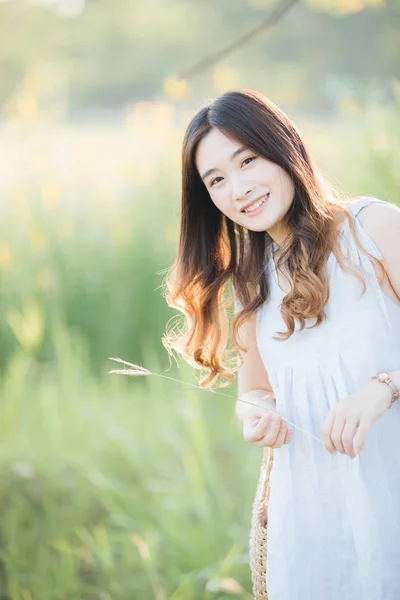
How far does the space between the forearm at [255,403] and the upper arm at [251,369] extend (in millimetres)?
22

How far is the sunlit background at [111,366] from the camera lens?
2.58 m

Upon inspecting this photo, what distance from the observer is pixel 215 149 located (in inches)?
65.7

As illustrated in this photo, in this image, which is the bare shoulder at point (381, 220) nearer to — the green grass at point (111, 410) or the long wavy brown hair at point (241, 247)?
the long wavy brown hair at point (241, 247)

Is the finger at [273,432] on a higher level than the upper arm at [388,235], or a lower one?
lower

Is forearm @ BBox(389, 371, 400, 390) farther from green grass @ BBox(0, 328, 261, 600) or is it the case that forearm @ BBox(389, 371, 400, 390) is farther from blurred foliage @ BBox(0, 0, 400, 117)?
blurred foliage @ BBox(0, 0, 400, 117)

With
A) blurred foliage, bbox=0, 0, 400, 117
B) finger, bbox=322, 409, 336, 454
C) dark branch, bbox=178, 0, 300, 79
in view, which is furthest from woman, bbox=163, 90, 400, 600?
blurred foliage, bbox=0, 0, 400, 117

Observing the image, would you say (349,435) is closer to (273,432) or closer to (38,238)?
(273,432)

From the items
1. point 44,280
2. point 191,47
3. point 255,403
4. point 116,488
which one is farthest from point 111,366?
point 191,47

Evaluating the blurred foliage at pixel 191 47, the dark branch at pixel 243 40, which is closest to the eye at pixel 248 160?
the dark branch at pixel 243 40

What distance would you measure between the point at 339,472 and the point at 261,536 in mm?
244

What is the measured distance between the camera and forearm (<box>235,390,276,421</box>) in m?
1.65

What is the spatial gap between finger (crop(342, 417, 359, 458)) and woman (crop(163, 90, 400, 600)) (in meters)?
0.02

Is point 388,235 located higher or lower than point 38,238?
lower

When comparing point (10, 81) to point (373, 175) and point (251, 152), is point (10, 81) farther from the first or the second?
point (251, 152)
